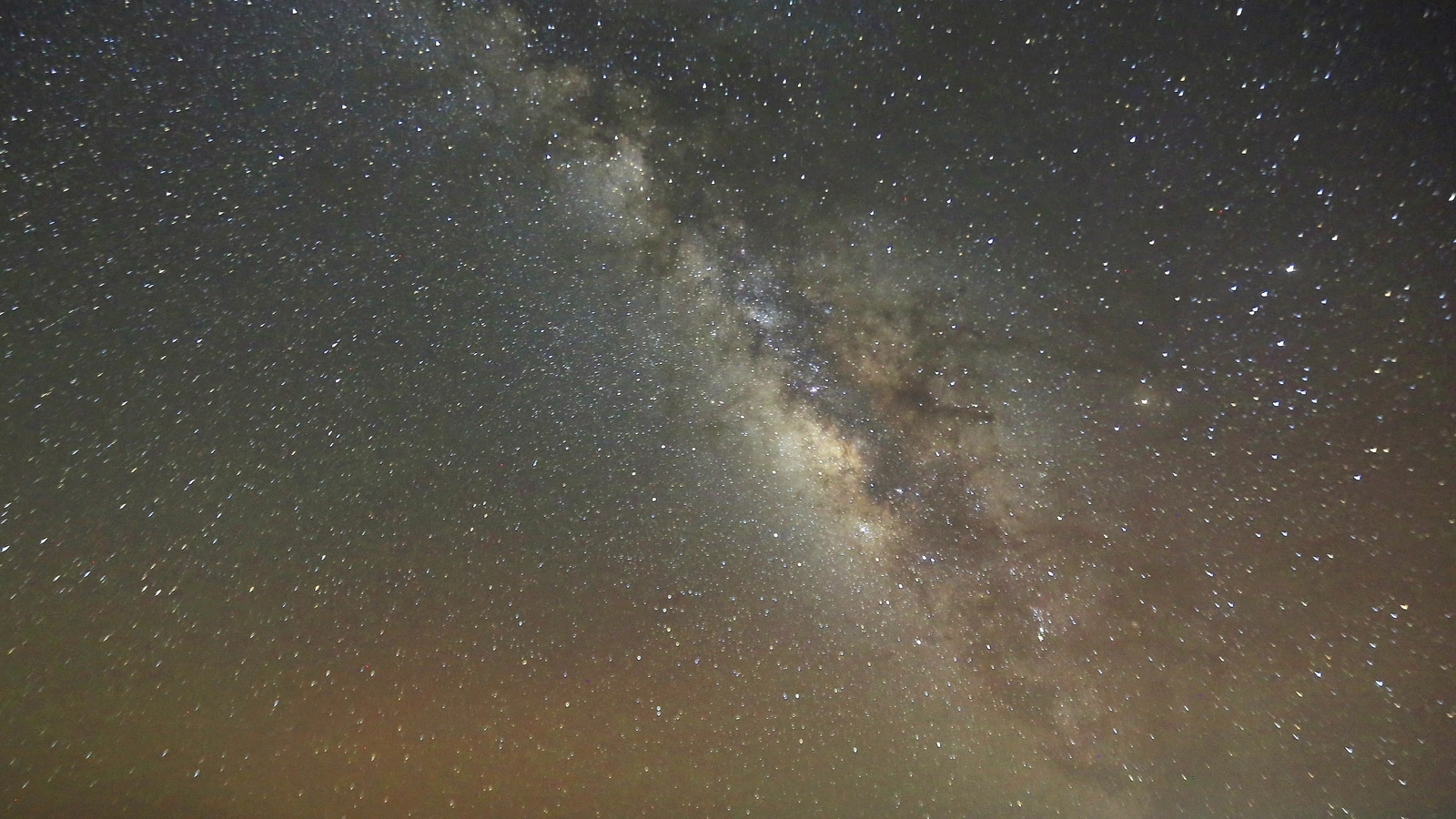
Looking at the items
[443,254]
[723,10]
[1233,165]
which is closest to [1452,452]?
[1233,165]

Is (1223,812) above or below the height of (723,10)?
below

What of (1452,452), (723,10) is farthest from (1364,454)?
(723,10)

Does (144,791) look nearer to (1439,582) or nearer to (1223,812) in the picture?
(1223,812)

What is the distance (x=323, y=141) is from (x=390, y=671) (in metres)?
1.37

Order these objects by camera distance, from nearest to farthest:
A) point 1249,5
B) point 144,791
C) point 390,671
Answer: point 1249,5, point 144,791, point 390,671

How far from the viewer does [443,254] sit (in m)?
1.54

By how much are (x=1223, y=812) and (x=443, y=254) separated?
109 inches

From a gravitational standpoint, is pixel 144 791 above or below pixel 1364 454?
below

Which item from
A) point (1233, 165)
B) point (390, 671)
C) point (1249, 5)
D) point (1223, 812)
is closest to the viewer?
point (1249, 5)

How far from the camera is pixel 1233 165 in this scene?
4.10 feet

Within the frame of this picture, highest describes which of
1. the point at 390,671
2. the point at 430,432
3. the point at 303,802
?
the point at 430,432

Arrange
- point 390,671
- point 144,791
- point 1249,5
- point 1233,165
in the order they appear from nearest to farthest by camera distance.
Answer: point 1249,5 < point 1233,165 < point 144,791 < point 390,671

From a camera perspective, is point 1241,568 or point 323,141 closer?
point 323,141

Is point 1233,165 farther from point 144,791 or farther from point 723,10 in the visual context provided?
point 144,791
